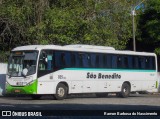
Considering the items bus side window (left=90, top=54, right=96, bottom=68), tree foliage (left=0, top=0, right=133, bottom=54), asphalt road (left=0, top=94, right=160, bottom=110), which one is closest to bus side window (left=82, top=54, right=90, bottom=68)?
bus side window (left=90, top=54, right=96, bottom=68)

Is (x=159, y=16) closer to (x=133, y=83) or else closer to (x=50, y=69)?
(x=133, y=83)

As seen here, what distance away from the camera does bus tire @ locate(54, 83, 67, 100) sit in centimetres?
2427

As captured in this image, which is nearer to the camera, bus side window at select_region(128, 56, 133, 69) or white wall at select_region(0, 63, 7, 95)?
bus side window at select_region(128, 56, 133, 69)

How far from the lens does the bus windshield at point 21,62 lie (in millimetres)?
23453

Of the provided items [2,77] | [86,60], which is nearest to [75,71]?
[86,60]

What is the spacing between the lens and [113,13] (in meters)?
35.4

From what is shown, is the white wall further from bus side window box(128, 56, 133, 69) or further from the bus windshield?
bus side window box(128, 56, 133, 69)

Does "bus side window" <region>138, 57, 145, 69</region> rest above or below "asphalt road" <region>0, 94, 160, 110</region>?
above

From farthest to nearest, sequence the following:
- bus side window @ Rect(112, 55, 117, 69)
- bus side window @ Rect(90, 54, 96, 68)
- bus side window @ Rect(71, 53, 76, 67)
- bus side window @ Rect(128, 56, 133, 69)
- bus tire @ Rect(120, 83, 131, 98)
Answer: bus side window @ Rect(128, 56, 133, 69) → bus tire @ Rect(120, 83, 131, 98) → bus side window @ Rect(112, 55, 117, 69) → bus side window @ Rect(90, 54, 96, 68) → bus side window @ Rect(71, 53, 76, 67)

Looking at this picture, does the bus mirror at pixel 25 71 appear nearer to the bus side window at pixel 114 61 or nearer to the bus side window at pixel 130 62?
the bus side window at pixel 114 61

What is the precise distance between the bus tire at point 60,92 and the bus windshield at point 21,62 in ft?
6.32

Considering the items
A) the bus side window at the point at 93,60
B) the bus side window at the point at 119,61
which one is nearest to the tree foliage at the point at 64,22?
the bus side window at the point at 119,61

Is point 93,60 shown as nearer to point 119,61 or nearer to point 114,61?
point 114,61

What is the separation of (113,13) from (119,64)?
→ 8.09m
